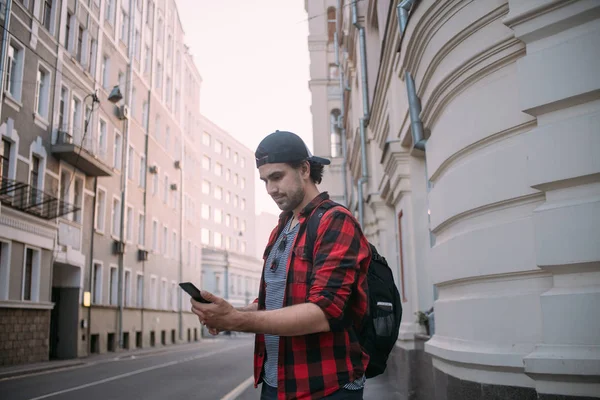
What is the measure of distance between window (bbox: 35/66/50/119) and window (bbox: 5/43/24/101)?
1.44m

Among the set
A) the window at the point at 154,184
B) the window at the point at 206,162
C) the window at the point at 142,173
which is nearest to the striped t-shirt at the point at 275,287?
the window at the point at 142,173

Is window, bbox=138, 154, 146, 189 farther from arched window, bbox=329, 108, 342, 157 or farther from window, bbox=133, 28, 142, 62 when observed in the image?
arched window, bbox=329, 108, 342, 157

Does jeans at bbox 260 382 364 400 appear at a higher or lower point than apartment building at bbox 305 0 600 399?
lower

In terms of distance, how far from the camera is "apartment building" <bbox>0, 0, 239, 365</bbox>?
18.5m

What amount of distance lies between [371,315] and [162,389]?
Answer: 9283mm

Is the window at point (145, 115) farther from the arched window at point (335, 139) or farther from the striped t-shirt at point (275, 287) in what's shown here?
the striped t-shirt at point (275, 287)

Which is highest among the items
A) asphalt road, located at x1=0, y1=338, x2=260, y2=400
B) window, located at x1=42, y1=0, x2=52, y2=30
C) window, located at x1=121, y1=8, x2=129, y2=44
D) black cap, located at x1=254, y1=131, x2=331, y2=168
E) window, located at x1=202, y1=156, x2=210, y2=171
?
window, located at x1=202, y1=156, x2=210, y2=171

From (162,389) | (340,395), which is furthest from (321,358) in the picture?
(162,389)

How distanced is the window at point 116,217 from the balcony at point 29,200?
6.10 m

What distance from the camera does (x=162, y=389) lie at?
35.2 feet

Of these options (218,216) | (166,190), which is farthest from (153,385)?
(218,216)

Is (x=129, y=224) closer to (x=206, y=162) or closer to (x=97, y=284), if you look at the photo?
(x=97, y=284)

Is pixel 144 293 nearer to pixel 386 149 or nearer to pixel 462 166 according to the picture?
pixel 386 149

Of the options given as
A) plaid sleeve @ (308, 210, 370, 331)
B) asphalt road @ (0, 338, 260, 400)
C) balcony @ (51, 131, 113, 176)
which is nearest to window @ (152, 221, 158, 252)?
balcony @ (51, 131, 113, 176)
